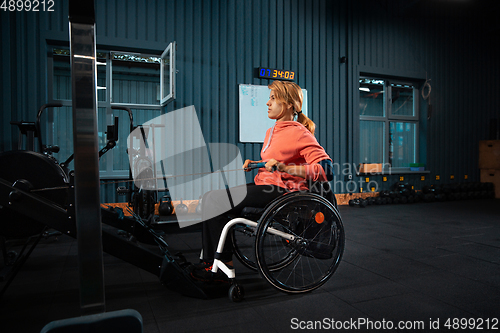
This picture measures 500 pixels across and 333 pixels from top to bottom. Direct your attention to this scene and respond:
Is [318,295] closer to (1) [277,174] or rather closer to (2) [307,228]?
(2) [307,228]

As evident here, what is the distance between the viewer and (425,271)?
210 centimetres

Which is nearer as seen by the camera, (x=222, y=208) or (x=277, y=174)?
(x=222, y=208)

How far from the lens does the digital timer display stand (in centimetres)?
503

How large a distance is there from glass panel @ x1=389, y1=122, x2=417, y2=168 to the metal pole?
21.8ft

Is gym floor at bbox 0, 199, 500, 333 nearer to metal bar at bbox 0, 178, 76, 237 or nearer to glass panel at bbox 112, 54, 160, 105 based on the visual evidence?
metal bar at bbox 0, 178, 76, 237

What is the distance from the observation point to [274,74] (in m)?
5.12

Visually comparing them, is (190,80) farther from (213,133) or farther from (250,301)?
(250,301)

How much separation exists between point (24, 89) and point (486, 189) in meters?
8.48

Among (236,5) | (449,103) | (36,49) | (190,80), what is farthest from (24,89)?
(449,103)

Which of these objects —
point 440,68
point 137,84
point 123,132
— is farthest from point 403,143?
point 137,84

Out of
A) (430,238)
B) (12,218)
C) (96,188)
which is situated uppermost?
(96,188)

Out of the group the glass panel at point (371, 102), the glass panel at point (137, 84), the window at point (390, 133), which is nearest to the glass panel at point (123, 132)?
the glass panel at point (137, 84)

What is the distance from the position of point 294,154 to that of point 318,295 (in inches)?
31.2

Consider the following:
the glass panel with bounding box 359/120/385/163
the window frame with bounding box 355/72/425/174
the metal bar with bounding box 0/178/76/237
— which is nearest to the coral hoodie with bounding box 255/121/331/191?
the metal bar with bounding box 0/178/76/237
